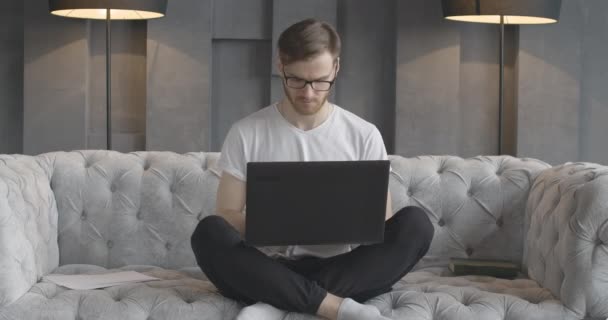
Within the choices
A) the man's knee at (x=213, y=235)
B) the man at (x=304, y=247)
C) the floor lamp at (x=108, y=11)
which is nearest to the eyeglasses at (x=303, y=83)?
the man at (x=304, y=247)

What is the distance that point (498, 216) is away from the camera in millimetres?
3059

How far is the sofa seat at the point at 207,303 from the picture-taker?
242 centimetres

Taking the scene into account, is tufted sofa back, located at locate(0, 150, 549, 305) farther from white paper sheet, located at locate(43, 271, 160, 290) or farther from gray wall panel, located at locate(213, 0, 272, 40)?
gray wall panel, located at locate(213, 0, 272, 40)

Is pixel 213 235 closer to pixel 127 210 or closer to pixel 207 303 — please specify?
pixel 207 303

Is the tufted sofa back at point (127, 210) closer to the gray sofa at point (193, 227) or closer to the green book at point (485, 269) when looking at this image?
the gray sofa at point (193, 227)

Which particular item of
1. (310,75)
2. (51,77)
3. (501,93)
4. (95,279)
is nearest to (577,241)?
(310,75)

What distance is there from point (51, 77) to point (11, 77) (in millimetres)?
250

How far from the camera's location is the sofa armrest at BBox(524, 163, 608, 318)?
2473mm

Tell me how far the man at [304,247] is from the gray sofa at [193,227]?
0.33 feet

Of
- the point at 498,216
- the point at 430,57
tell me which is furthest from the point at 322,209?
the point at 430,57

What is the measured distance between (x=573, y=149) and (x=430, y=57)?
87 cm

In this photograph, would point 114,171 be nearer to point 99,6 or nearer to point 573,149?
point 99,6

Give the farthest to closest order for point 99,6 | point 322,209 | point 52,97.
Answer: point 52,97 < point 99,6 < point 322,209

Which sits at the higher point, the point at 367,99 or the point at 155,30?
the point at 155,30
